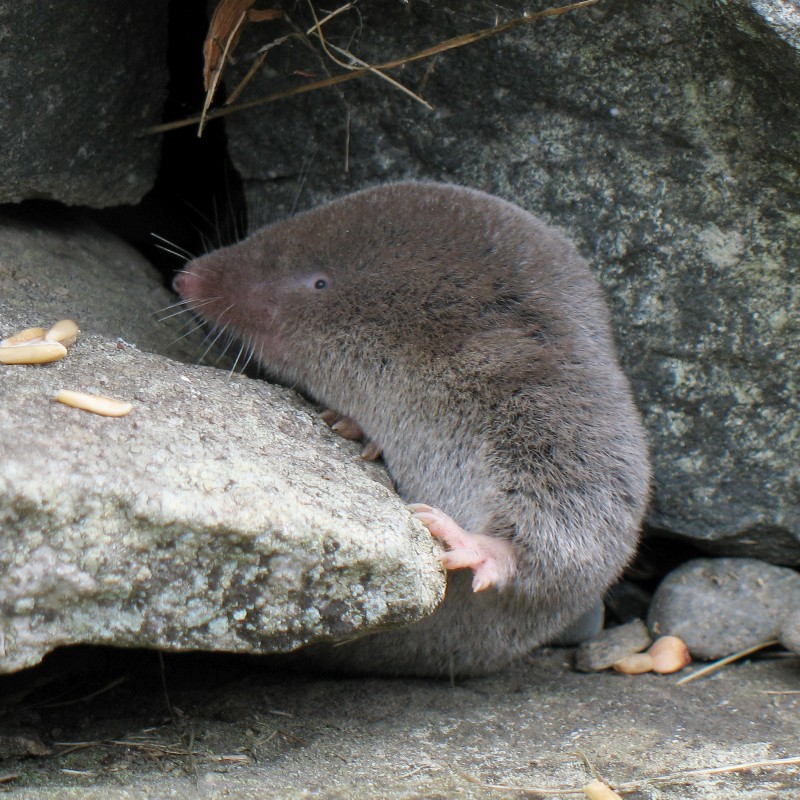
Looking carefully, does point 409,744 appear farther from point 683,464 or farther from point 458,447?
point 683,464

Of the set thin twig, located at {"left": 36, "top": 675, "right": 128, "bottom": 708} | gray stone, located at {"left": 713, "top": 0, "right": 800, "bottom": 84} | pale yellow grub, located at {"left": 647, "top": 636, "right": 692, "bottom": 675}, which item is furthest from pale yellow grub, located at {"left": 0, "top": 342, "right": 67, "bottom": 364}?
pale yellow grub, located at {"left": 647, "top": 636, "right": 692, "bottom": 675}

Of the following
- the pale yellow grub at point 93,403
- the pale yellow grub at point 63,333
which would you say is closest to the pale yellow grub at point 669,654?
the pale yellow grub at point 93,403

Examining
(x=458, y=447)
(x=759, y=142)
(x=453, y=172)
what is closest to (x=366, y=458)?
(x=458, y=447)

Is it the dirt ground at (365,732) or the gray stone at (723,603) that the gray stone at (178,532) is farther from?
the gray stone at (723,603)

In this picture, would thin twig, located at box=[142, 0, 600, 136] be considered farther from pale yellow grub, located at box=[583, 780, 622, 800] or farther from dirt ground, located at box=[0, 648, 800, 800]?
pale yellow grub, located at box=[583, 780, 622, 800]

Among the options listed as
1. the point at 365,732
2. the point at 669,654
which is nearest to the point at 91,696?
the point at 365,732

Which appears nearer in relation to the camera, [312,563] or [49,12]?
[312,563]

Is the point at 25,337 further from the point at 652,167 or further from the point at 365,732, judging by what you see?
the point at 652,167
